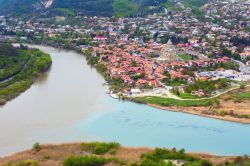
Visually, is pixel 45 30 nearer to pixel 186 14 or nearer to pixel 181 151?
pixel 186 14

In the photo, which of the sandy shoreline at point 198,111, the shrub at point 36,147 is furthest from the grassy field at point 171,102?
the shrub at point 36,147

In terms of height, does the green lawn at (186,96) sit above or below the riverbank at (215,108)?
above

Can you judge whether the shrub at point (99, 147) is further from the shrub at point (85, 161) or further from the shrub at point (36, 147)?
the shrub at point (36, 147)

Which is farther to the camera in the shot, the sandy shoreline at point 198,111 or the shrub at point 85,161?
the sandy shoreline at point 198,111

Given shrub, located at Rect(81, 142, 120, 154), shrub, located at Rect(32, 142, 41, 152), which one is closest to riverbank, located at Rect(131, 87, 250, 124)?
shrub, located at Rect(81, 142, 120, 154)

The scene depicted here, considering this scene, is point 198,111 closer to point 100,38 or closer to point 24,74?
point 24,74

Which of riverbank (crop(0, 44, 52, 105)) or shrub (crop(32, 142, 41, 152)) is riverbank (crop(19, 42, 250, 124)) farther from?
shrub (crop(32, 142, 41, 152))

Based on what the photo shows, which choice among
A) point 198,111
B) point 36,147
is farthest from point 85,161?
point 198,111
